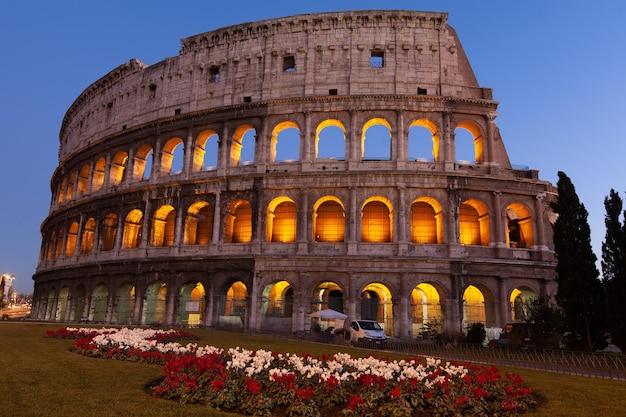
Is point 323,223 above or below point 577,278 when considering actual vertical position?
above

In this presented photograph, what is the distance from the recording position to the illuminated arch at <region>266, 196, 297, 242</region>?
30.8 meters

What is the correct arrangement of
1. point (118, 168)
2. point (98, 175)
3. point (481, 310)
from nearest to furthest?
point (481, 310), point (118, 168), point (98, 175)

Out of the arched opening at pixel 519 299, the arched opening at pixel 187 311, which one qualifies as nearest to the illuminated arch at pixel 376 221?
the arched opening at pixel 519 299

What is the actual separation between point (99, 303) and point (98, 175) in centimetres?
1160

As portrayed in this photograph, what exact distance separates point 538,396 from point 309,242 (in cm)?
1984

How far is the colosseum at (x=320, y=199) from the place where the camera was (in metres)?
28.2

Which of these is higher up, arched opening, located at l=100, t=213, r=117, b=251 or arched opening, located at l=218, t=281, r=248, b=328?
arched opening, located at l=100, t=213, r=117, b=251

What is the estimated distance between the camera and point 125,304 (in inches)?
1341

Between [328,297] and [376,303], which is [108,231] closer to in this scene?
[328,297]

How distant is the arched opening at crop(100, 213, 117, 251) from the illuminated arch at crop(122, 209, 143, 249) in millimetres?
2361

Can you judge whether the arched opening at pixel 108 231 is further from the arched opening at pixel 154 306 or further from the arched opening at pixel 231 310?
the arched opening at pixel 231 310

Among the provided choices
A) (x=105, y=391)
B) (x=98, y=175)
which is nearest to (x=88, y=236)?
(x=98, y=175)

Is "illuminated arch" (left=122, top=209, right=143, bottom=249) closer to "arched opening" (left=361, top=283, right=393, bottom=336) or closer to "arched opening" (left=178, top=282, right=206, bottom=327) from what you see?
"arched opening" (left=178, top=282, right=206, bottom=327)

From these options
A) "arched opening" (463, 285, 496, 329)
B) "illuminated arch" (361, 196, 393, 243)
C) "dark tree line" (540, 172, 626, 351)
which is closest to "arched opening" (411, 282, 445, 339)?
"arched opening" (463, 285, 496, 329)
